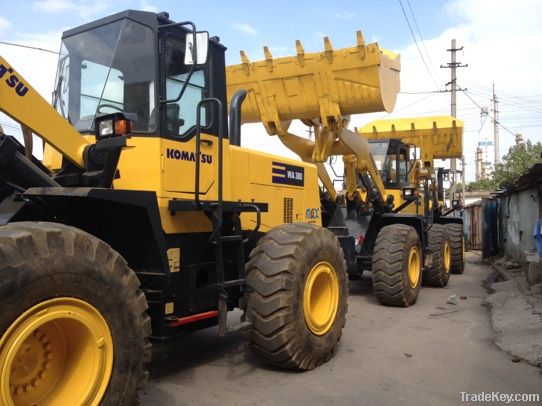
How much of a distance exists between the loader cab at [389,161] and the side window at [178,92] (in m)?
6.49

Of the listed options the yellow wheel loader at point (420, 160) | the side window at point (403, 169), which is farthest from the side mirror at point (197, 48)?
the side window at point (403, 169)

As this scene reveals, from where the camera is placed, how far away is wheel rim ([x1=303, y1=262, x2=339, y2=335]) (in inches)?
194

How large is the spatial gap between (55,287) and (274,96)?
572 cm

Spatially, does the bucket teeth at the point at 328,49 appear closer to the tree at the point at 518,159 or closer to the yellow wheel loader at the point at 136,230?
the yellow wheel loader at the point at 136,230

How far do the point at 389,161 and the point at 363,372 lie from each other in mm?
6214

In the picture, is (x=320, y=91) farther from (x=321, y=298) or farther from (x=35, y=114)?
(x=35, y=114)

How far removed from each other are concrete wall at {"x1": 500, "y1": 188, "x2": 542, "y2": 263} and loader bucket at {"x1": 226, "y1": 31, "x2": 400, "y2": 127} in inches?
233

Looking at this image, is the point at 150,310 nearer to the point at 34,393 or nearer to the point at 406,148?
the point at 34,393

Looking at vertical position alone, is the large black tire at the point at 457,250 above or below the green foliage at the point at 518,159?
below

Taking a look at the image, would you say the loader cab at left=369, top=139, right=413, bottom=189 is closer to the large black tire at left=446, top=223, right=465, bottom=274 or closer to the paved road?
the large black tire at left=446, top=223, right=465, bottom=274

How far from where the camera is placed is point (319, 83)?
7559mm

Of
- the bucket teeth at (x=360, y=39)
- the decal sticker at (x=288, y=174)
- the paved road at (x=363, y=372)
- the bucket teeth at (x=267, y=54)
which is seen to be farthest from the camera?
the bucket teeth at (x=267, y=54)

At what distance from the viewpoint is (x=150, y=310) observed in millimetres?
4086

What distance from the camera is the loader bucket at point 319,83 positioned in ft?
23.7
